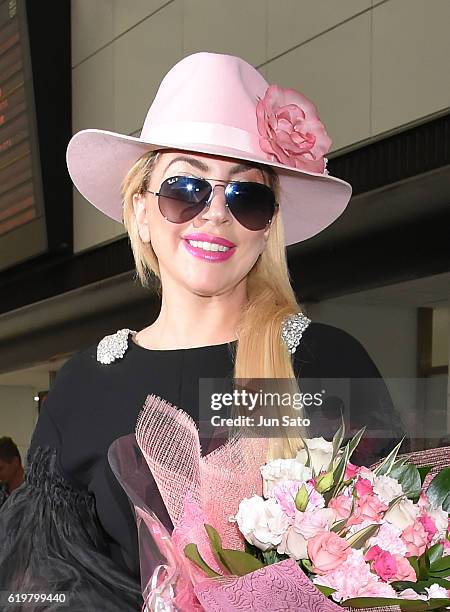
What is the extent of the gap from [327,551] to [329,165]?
2.62m

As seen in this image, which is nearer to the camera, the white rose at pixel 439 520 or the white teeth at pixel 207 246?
the white rose at pixel 439 520

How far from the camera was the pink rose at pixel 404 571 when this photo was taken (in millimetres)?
951

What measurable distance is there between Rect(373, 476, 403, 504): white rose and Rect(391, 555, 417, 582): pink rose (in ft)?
0.18

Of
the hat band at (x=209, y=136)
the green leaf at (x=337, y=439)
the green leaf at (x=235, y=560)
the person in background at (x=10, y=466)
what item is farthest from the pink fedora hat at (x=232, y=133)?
the person in background at (x=10, y=466)

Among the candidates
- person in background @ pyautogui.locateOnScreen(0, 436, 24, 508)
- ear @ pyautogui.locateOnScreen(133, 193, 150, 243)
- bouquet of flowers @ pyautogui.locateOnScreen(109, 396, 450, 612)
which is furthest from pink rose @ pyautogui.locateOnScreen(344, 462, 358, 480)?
person in background @ pyautogui.locateOnScreen(0, 436, 24, 508)

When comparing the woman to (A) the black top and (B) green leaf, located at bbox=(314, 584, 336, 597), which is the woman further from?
(B) green leaf, located at bbox=(314, 584, 336, 597)

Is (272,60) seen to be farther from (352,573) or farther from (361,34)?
(352,573)

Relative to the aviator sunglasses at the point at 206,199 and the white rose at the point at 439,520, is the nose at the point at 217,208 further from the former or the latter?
the white rose at the point at 439,520

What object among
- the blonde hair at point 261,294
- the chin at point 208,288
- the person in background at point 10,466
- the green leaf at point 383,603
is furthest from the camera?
the person in background at point 10,466

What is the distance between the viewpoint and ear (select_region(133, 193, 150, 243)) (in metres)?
1.48

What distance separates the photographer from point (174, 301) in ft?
4.74

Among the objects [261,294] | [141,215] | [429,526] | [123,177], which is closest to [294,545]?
[429,526]

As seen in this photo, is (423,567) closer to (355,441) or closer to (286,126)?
(355,441)

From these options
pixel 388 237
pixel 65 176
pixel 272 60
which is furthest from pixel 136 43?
pixel 388 237
